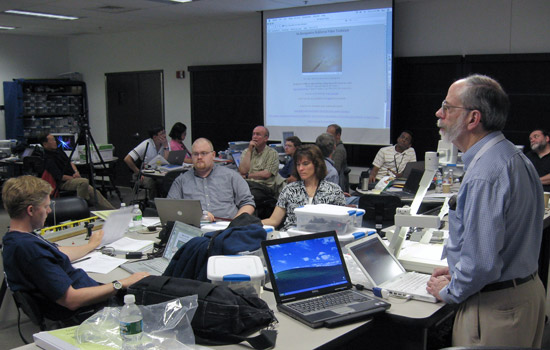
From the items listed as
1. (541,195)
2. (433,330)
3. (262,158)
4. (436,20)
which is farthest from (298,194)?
(436,20)

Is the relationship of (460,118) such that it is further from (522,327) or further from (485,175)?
(522,327)

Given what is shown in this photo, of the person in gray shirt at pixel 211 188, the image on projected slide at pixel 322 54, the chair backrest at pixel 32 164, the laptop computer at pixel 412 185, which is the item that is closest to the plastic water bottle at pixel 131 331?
the person in gray shirt at pixel 211 188

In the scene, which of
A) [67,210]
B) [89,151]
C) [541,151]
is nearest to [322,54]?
[541,151]

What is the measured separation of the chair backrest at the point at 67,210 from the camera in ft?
13.3

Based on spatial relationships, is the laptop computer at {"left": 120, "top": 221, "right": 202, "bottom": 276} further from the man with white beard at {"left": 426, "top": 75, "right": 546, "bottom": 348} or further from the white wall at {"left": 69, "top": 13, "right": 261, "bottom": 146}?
the white wall at {"left": 69, "top": 13, "right": 261, "bottom": 146}

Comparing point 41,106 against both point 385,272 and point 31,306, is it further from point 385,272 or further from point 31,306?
point 385,272

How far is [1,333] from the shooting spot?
11.0ft

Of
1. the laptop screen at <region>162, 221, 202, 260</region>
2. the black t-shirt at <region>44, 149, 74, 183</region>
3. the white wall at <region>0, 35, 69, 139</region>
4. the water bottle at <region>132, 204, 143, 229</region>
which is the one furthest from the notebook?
the white wall at <region>0, 35, 69, 139</region>

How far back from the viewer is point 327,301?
7.14 ft

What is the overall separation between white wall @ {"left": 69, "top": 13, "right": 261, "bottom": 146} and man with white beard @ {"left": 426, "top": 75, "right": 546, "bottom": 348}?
677cm

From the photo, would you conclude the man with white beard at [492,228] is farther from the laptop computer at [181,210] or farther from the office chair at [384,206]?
the office chair at [384,206]

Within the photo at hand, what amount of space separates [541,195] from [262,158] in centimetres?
439

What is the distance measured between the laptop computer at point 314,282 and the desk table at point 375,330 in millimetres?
41

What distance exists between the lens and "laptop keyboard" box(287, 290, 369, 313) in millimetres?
2106
